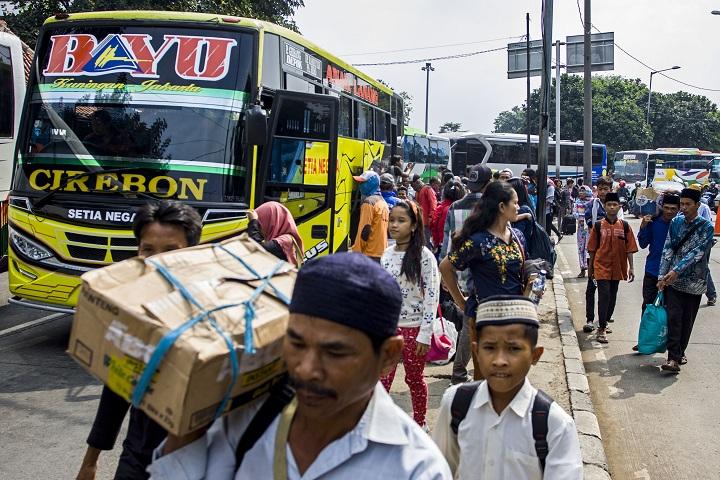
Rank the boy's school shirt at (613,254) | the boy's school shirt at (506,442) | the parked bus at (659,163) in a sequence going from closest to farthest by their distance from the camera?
the boy's school shirt at (506,442) < the boy's school shirt at (613,254) < the parked bus at (659,163)

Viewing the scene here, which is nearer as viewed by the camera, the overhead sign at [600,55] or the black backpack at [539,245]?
the black backpack at [539,245]

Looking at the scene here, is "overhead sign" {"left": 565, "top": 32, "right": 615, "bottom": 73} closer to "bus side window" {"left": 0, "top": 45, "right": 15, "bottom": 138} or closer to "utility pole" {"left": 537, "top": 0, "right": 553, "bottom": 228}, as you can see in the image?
"utility pole" {"left": 537, "top": 0, "right": 553, "bottom": 228}

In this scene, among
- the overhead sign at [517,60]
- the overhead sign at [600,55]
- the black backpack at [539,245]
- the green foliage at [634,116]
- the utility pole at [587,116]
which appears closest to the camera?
the black backpack at [539,245]

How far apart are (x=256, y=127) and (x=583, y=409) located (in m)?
3.65

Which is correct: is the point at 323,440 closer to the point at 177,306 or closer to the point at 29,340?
the point at 177,306

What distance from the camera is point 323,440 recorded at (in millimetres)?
1548

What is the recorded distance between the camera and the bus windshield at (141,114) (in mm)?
6840

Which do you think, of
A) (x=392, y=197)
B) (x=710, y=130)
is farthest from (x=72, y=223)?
(x=710, y=130)

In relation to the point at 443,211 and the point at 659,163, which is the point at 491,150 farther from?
the point at 443,211

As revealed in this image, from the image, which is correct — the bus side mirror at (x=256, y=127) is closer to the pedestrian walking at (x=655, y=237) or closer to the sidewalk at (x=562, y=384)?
the sidewalk at (x=562, y=384)

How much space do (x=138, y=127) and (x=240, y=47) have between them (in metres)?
1.27

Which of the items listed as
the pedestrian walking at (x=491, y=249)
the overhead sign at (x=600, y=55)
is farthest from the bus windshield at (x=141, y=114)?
the overhead sign at (x=600, y=55)

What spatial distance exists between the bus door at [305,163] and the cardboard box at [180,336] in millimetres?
5496

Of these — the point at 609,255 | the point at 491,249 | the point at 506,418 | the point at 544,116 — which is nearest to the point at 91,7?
the point at 544,116
